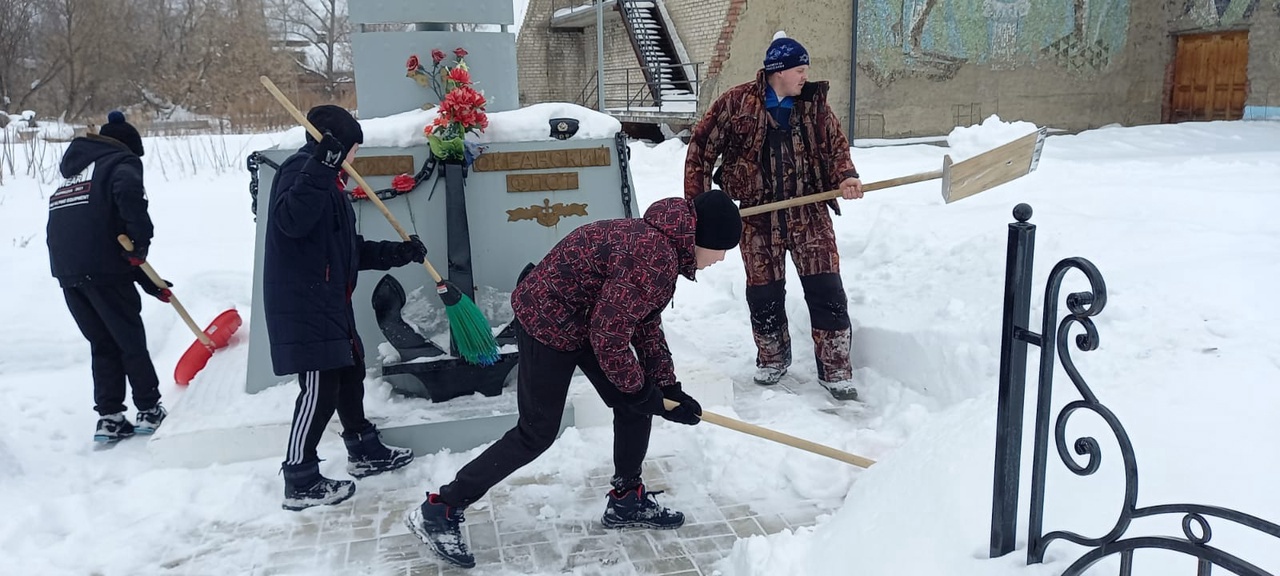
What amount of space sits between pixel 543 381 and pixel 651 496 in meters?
0.79

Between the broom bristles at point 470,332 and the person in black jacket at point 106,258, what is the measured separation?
156 centimetres

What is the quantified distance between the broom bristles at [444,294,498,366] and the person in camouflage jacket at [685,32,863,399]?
52.9 inches

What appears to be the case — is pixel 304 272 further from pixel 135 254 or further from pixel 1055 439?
pixel 1055 439

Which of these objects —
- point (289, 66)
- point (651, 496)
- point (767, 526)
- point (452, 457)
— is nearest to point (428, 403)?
point (452, 457)

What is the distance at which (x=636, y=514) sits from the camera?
3441 millimetres

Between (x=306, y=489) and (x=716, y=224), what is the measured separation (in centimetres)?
204

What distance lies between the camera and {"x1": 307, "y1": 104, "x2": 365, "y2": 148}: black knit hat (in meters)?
3.55

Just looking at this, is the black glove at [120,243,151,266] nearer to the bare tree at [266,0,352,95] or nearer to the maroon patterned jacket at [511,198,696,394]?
the maroon patterned jacket at [511,198,696,394]

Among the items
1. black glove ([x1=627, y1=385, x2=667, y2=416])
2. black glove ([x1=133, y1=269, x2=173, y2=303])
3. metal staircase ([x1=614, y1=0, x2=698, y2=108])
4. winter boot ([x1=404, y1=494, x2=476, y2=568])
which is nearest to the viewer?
black glove ([x1=627, y1=385, x2=667, y2=416])

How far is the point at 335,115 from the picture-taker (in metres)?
3.57

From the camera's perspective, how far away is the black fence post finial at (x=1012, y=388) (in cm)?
209

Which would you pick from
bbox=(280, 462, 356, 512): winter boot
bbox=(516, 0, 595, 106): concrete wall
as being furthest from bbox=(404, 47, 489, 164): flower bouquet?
bbox=(516, 0, 595, 106): concrete wall

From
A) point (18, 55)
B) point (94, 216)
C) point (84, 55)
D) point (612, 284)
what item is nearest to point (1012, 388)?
point (612, 284)

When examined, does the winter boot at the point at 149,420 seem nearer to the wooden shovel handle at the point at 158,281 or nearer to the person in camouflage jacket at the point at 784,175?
the wooden shovel handle at the point at 158,281
